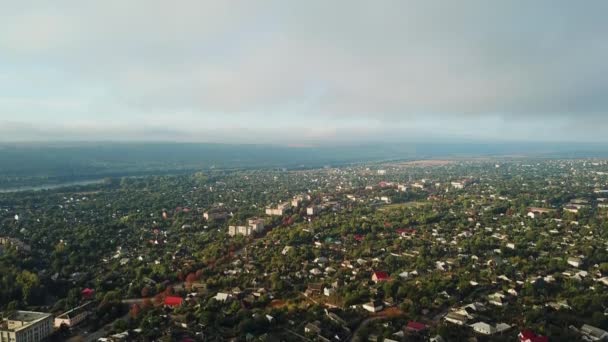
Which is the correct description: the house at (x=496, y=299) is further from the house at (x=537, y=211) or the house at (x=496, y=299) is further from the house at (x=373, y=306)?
the house at (x=537, y=211)

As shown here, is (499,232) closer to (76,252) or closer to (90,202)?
(76,252)

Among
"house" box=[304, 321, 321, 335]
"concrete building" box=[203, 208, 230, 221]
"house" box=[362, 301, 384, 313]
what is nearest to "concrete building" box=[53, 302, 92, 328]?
"house" box=[304, 321, 321, 335]

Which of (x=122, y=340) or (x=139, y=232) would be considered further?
(x=139, y=232)

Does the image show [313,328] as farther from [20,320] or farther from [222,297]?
[20,320]

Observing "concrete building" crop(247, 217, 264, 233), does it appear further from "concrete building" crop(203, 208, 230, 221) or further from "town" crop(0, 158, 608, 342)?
"concrete building" crop(203, 208, 230, 221)

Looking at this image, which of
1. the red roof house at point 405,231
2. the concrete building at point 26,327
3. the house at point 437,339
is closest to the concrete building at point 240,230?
the red roof house at point 405,231

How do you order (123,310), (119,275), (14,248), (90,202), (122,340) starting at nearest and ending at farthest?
(122,340)
(123,310)
(119,275)
(14,248)
(90,202)

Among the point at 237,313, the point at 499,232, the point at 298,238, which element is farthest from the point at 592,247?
the point at 237,313
